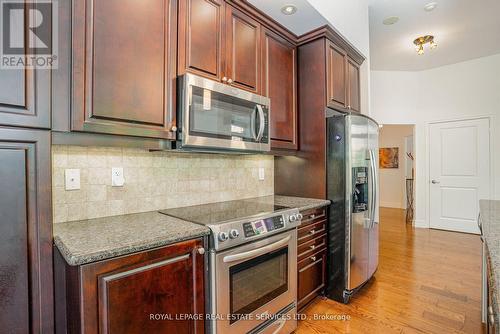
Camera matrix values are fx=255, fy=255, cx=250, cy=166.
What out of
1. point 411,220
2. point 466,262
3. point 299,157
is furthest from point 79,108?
point 411,220

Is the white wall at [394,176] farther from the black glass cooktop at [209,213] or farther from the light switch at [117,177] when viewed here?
the light switch at [117,177]

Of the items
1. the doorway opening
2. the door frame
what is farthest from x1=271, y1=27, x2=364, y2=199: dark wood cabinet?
the doorway opening

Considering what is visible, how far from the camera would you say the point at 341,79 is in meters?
2.64

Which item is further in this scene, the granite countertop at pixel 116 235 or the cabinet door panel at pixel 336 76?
the cabinet door panel at pixel 336 76

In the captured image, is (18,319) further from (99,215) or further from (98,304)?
(99,215)

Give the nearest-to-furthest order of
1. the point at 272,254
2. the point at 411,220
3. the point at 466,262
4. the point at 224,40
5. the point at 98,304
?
1. the point at 98,304
2. the point at 272,254
3. the point at 224,40
4. the point at 466,262
5. the point at 411,220

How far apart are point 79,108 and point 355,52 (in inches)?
110

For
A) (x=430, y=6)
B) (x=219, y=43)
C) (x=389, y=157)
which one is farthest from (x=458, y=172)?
(x=219, y=43)

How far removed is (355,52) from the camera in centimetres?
287

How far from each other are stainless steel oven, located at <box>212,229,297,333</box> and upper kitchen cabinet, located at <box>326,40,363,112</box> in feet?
4.79

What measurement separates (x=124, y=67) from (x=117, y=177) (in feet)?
2.25

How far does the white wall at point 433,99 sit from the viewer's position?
14.2 ft

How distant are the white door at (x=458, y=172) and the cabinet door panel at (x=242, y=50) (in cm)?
450

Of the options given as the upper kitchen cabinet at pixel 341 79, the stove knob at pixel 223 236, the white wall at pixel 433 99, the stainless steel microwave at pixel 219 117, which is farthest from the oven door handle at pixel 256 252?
the white wall at pixel 433 99
